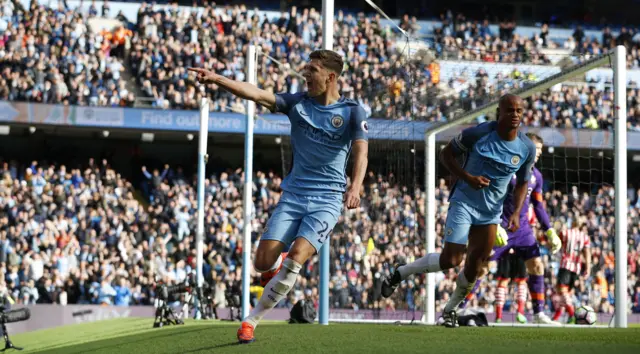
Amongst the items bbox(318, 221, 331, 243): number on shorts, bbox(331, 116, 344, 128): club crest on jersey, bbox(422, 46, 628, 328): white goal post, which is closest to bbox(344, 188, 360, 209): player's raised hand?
bbox(318, 221, 331, 243): number on shorts

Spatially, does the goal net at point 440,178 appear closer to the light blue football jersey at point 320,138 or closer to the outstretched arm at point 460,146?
the outstretched arm at point 460,146

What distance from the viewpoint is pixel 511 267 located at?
15211 millimetres

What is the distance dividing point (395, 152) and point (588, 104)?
53.8 feet

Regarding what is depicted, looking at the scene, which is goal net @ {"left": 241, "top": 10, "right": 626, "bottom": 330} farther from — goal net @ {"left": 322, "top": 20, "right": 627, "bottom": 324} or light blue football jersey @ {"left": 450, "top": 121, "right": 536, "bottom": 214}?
light blue football jersey @ {"left": 450, "top": 121, "right": 536, "bottom": 214}

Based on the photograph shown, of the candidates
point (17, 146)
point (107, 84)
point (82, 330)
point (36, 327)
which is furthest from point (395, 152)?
point (17, 146)

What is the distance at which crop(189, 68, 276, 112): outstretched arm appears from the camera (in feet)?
26.2

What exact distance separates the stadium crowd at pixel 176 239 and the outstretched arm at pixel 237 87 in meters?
11.3

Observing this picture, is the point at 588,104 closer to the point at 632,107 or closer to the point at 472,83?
the point at 632,107

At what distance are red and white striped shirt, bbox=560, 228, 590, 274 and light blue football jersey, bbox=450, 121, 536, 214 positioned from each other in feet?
25.0

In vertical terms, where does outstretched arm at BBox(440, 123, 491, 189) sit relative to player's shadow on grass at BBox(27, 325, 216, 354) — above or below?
above

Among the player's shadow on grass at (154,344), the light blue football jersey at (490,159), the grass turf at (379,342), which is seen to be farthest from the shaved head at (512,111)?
the player's shadow on grass at (154,344)

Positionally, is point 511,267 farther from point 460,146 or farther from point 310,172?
point 310,172

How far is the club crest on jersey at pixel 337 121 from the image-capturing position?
28.6ft

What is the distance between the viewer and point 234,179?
107 feet
